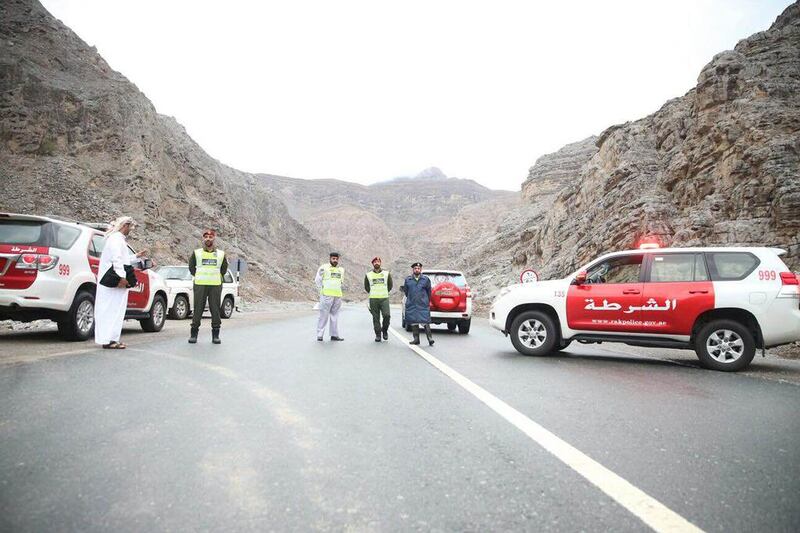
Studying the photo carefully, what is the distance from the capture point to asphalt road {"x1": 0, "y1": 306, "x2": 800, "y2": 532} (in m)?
2.36

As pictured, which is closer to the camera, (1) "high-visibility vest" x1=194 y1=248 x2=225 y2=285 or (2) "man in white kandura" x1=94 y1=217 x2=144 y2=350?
(2) "man in white kandura" x1=94 y1=217 x2=144 y2=350

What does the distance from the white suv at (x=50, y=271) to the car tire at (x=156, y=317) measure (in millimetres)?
1875

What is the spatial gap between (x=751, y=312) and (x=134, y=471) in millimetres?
8271

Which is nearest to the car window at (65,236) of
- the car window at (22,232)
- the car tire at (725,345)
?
the car window at (22,232)

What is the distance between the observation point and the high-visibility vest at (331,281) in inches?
428

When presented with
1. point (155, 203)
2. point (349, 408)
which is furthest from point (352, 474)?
point (155, 203)

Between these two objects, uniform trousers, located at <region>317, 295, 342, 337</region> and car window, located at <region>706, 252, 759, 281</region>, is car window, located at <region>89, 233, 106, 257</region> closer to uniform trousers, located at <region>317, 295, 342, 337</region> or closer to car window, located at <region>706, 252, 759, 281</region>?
uniform trousers, located at <region>317, 295, 342, 337</region>

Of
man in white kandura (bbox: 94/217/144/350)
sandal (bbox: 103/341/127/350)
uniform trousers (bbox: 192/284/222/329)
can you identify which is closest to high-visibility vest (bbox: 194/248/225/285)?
uniform trousers (bbox: 192/284/222/329)

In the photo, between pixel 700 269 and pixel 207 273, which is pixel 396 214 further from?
pixel 700 269

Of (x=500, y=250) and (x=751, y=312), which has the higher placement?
(x=500, y=250)

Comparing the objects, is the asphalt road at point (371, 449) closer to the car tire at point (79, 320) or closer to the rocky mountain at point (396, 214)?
the car tire at point (79, 320)

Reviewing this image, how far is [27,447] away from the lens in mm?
3123

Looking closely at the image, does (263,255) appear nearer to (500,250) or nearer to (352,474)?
(500,250)

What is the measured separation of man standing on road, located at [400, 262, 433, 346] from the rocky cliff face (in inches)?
1119
